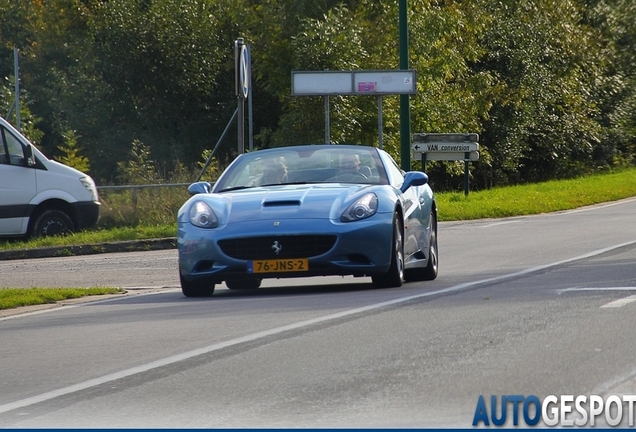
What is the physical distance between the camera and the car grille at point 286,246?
38.6 ft

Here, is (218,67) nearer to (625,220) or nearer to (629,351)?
(625,220)

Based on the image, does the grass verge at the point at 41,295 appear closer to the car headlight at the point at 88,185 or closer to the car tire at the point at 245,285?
the car tire at the point at 245,285

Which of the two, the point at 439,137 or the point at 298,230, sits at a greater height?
the point at 439,137

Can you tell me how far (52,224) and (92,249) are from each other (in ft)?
4.98

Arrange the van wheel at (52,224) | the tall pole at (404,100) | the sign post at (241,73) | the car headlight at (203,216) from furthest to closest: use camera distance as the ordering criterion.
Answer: the tall pole at (404,100) → the van wheel at (52,224) → the sign post at (241,73) → the car headlight at (203,216)

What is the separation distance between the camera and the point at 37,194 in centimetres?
2175

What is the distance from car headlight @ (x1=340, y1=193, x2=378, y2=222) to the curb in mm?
9479

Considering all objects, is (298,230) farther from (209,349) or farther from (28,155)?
(28,155)

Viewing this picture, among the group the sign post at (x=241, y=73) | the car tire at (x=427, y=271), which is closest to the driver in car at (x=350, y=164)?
the car tire at (x=427, y=271)

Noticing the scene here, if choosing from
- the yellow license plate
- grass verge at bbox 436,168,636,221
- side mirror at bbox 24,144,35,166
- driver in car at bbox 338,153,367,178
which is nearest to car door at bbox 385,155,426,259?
driver in car at bbox 338,153,367,178

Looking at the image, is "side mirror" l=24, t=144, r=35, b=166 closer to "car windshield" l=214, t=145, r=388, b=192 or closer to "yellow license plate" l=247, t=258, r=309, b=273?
"car windshield" l=214, t=145, r=388, b=192

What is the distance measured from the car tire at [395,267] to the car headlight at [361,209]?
0.78 feet

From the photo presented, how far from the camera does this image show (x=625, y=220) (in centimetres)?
2356

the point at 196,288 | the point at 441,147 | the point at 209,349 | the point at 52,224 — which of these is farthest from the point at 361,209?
the point at 441,147
